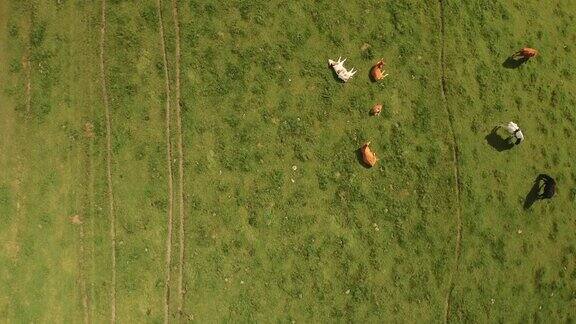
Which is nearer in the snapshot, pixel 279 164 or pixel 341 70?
pixel 279 164

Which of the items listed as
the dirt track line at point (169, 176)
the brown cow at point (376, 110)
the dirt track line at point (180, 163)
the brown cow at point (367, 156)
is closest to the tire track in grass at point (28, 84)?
the dirt track line at point (169, 176)

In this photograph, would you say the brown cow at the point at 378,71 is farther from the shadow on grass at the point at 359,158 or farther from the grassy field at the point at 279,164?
the shadow on grass at the point at 359,158

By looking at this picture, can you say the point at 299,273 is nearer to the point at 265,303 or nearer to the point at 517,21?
the point at 265,303

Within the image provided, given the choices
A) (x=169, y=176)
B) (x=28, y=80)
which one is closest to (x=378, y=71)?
(x=169, y=176)

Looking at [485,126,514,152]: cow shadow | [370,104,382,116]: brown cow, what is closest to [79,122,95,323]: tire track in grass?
[370,104,382,116]: brown cow

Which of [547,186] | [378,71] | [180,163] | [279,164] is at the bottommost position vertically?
[547,186]

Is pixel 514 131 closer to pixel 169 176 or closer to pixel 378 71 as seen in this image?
pixel 378 71

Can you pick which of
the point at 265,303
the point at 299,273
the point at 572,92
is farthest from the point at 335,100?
the point at 572,92
